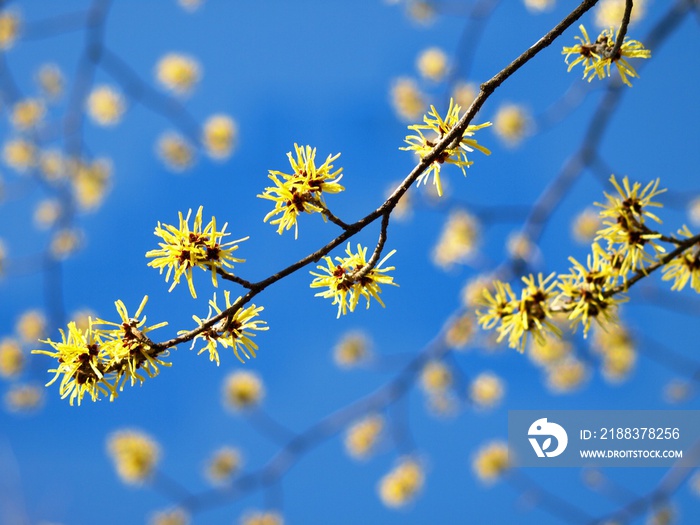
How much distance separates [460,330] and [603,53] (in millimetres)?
2358

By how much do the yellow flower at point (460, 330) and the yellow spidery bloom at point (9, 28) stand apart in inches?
187

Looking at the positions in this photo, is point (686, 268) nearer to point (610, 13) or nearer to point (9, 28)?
point (610, 13)

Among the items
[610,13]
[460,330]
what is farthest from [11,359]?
[610,13]

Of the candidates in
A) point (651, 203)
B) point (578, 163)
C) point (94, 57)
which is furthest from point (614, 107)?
point (94, 57)

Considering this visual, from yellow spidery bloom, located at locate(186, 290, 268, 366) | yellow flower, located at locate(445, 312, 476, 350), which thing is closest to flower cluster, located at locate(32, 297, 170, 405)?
yellow spidery bloom, located at locate(186, 290, 268, 366)

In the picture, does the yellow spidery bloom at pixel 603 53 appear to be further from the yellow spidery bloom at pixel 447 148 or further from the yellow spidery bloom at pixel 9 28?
the yellow spidery bloom at pixel 9 28

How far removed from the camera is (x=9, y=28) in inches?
220

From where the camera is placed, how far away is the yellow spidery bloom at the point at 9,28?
5395 mm

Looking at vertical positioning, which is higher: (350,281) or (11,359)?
(11,359)

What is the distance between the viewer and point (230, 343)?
1393 millimetres

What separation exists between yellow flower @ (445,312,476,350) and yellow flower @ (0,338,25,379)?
4187mm

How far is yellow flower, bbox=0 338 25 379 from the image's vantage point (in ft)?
17.9

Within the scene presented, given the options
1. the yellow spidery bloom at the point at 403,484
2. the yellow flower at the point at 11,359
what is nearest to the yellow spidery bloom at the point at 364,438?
the yellow spidery bloom at the point at 403,484

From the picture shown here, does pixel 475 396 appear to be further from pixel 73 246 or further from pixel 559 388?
pixel 73 246
